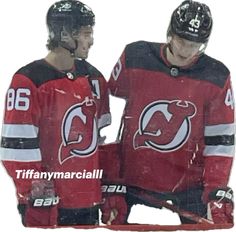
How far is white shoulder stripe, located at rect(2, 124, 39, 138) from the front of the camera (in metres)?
3.01

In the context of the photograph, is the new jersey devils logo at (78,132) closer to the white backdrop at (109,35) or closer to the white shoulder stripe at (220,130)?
the white backdrop at (109,35)

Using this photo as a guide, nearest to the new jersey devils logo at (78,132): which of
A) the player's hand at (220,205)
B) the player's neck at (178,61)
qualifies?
the player's neck at (178,61)

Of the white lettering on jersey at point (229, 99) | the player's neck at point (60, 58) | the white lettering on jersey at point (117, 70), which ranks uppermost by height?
the player's neck at point (60, 58)

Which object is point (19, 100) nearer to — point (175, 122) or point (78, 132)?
point (78, 132)

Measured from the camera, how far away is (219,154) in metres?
3.19

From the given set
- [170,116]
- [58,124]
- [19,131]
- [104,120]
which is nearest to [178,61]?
[170,116]

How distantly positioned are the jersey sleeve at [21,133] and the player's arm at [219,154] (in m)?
0.47

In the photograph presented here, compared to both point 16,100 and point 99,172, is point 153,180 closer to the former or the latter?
point 99,172

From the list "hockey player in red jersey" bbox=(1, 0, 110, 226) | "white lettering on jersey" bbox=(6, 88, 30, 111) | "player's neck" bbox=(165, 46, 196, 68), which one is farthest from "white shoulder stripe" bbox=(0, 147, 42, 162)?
"player's neck" bbox=(165, 46, 196, 68)

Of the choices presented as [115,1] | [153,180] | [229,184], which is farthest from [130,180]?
[115,1]

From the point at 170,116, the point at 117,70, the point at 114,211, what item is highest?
the point at 117,70

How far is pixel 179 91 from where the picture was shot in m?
3.14

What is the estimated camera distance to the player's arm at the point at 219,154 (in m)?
3.14

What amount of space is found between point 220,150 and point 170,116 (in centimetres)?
16
